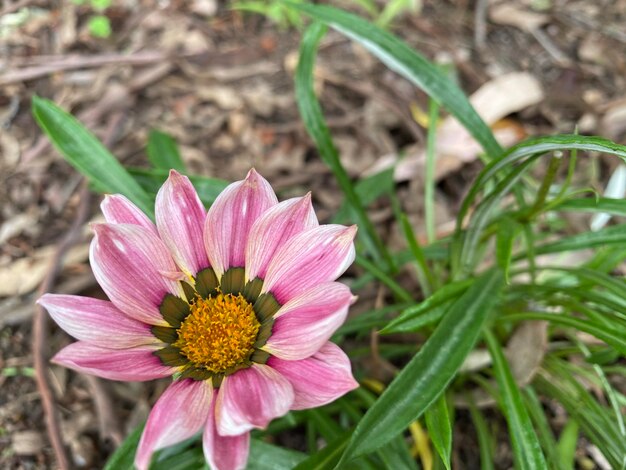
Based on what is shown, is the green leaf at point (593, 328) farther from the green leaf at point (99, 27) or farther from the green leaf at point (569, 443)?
the green leaf at point (99, 27)

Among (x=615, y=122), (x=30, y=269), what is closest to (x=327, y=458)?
(x=30, y=269)

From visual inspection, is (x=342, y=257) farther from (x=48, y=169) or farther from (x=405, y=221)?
(x=48, y=169)

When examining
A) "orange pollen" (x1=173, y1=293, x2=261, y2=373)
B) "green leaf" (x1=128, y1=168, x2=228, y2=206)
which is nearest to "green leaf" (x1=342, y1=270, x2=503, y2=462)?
"orange pollen" (x1=173, y1=293, x2=261, y2=373)

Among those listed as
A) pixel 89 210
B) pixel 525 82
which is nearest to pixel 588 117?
pixel 525 82

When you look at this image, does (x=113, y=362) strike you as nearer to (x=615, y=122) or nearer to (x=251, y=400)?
(x=251, y=400)

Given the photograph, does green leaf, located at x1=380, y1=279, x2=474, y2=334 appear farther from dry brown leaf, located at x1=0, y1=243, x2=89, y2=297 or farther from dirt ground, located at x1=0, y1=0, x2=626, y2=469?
dry brown leaf, located at x1=0, y1=243, x2=89, y2=297
